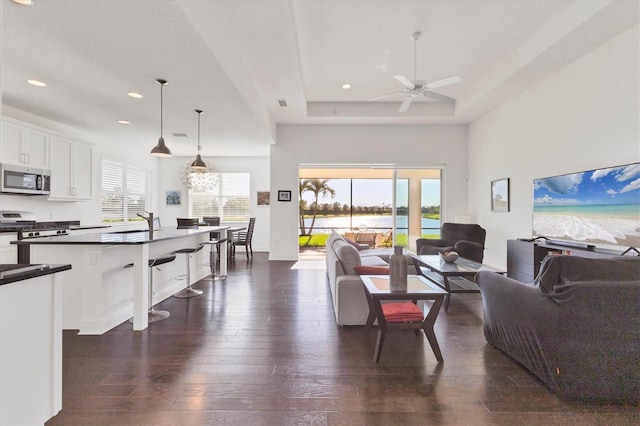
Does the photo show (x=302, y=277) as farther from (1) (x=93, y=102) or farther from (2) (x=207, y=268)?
(1) (x=93, y=102)

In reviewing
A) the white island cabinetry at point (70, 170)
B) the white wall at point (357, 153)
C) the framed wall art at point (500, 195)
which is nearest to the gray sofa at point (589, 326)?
the framed wall art at point (500, 195)

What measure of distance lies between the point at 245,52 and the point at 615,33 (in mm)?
4459

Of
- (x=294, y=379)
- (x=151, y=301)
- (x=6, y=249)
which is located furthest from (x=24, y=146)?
(x=294, y=379)

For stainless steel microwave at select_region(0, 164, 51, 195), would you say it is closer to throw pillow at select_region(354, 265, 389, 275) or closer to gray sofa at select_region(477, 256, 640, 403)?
throw pillow at select_region(354, 265, 389, 275)

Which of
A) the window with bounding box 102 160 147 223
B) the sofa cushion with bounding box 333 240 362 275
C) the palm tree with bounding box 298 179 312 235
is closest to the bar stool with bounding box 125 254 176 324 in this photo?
the sofa cushion with bounding box 333 240 362 275

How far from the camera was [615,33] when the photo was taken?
3625 millimetres

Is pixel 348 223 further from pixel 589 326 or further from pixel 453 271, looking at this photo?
pixel 589 326

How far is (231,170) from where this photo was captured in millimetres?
9422

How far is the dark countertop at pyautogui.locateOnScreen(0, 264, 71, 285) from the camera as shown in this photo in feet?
4.70

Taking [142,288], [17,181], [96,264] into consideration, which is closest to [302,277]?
Result: [142,288]

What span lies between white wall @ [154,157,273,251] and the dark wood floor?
5.88 m

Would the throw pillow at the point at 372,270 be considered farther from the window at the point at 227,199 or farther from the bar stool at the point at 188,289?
the window at the point at 227,199

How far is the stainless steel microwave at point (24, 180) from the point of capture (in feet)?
14.8

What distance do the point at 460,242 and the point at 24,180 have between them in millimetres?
7060
